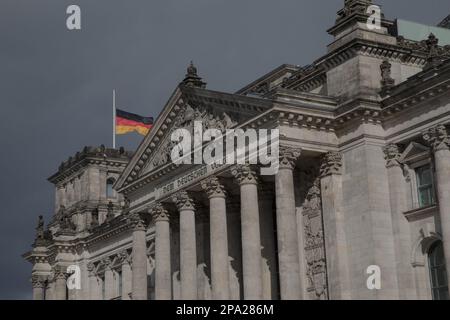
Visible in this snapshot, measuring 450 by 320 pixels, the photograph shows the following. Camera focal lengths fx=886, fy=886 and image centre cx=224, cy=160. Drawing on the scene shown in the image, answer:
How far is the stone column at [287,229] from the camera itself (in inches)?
1503

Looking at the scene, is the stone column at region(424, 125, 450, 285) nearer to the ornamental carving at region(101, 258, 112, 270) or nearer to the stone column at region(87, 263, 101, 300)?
the ornamental carving at region(101, 258, 112, 270)

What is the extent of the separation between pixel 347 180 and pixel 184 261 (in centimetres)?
973

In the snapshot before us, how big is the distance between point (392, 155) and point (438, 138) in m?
2.97

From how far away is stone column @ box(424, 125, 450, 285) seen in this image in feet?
119

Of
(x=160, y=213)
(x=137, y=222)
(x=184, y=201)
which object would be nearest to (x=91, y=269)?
(x=137, y=222)

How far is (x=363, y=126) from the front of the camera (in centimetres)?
4019

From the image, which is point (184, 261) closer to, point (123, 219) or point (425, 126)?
point (425, 126)

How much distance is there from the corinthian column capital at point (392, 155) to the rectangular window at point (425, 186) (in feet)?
3.50

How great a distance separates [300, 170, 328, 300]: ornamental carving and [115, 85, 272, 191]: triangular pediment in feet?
14.4

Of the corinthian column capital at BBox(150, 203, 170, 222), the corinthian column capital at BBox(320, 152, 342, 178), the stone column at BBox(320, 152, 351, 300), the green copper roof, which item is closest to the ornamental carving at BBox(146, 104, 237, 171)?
the corinthian column capital at BBox(150, 203, 170, 222)

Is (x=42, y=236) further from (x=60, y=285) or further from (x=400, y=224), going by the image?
(x=400, y=224)

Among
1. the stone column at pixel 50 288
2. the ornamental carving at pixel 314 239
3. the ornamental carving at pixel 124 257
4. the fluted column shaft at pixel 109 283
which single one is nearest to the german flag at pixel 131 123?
the ornamental carving at pixel 124 257

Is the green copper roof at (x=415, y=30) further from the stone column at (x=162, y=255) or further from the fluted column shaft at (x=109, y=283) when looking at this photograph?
the fluted column shaft at (x=109, y=283)

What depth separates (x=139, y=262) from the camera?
4956cm
